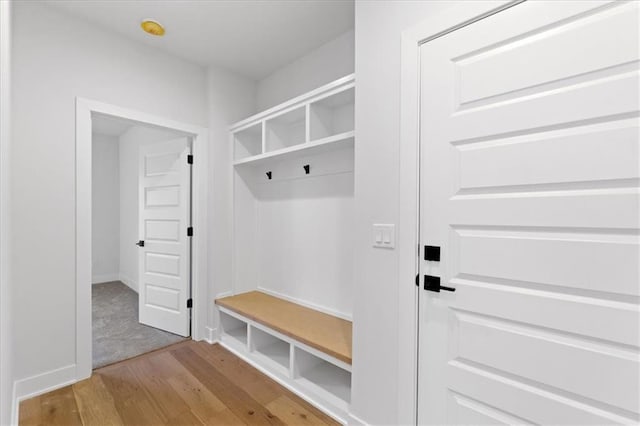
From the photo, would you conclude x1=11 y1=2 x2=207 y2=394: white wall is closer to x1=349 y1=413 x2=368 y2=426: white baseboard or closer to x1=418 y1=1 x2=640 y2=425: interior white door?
x1=349 y1=413 x2=368 y2=426: white baseboard

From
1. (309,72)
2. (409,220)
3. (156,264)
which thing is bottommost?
(156,264)

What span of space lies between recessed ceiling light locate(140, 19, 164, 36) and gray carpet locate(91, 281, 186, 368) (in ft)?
8.89

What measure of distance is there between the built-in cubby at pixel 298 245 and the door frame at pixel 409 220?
40cm

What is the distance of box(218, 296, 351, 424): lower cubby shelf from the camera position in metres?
1.86

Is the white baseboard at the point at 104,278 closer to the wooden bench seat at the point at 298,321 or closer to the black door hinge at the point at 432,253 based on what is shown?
the wooden bench seat at the point at 298,321

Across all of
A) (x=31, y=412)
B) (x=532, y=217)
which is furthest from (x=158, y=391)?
(x=532, y=217)

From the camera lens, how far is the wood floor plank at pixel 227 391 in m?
1.79

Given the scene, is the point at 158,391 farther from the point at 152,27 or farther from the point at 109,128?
the point at 109,128

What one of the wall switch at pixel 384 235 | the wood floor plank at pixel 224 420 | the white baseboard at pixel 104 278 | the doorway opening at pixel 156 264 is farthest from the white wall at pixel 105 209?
the wall switch at pixel 384 235

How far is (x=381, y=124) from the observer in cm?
154

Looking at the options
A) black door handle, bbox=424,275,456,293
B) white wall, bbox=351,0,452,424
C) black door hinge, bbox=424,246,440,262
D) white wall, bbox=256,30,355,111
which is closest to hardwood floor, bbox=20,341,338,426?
white wall, bbox=351,0,452,424

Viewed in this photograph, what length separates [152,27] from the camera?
88.3 inches

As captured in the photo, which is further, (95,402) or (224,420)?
(95,402)

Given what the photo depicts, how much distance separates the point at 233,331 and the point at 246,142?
1.93 meters
